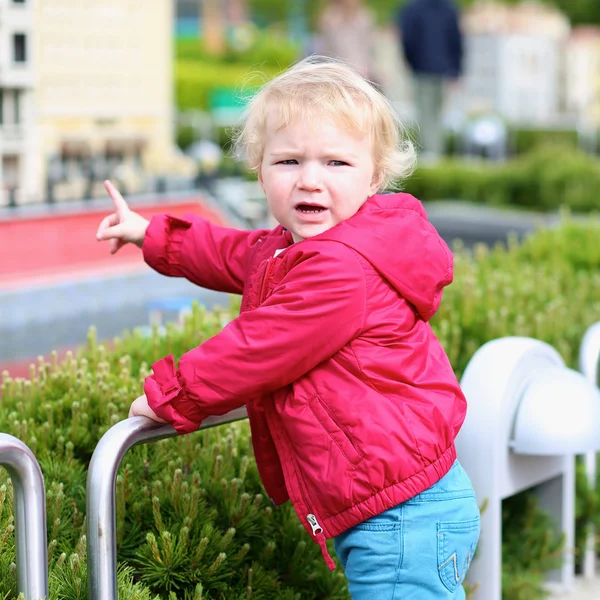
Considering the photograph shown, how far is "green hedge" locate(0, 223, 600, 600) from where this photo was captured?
2.36m

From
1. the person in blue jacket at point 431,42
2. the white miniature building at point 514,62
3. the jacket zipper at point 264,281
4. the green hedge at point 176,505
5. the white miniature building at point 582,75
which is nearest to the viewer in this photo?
the jacket zipper at point 264,281

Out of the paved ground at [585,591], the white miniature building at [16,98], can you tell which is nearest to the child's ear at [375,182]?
the paved ground at [585,591]

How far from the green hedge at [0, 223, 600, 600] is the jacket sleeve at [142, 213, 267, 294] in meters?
0.44

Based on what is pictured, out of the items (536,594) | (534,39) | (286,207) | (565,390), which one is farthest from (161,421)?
(534,39)

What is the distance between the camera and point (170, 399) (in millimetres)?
2053

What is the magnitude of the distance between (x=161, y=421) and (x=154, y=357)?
1464mm

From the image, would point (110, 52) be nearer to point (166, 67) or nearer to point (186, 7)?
point (166, 67)

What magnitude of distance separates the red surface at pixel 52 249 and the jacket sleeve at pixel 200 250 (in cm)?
345

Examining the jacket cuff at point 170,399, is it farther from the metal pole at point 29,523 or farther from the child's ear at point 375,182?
the child's ear at point 375,182

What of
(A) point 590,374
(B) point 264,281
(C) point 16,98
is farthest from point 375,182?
(C) point 16,98

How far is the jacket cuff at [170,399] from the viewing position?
6.75 ft

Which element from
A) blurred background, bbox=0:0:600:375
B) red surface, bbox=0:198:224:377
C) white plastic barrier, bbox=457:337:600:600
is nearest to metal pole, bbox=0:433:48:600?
blurred background, bbox=0:0:600:375

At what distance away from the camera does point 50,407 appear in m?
2.91

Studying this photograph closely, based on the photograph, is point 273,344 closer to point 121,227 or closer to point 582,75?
point 121,227
